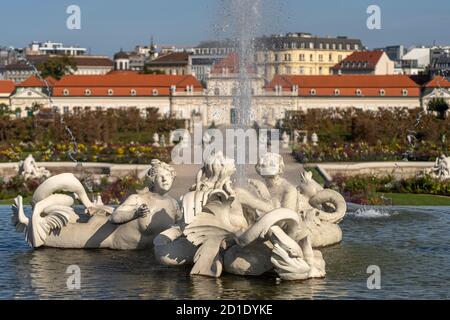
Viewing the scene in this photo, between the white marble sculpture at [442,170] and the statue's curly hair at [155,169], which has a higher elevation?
the statue's curly hair at [155,169]

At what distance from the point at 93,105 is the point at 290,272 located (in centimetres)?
7551

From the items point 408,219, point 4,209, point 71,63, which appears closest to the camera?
point 408,219

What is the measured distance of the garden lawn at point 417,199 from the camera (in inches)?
786

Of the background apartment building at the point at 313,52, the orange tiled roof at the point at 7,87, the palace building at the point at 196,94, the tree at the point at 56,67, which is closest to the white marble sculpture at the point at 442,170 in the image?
the palace building at the point at 196,94

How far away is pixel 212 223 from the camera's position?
31.4 ft

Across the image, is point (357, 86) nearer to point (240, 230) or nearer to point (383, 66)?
point (383, 66)

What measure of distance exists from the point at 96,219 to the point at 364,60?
344 feet

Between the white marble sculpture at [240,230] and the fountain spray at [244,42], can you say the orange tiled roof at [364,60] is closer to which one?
the fountain spray at [244,42]

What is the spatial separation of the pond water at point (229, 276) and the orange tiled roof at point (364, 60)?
100917 mm

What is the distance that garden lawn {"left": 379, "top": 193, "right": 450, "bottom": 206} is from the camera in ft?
65.5

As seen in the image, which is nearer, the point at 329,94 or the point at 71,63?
the point at 329,94

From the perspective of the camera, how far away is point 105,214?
1108 cm
